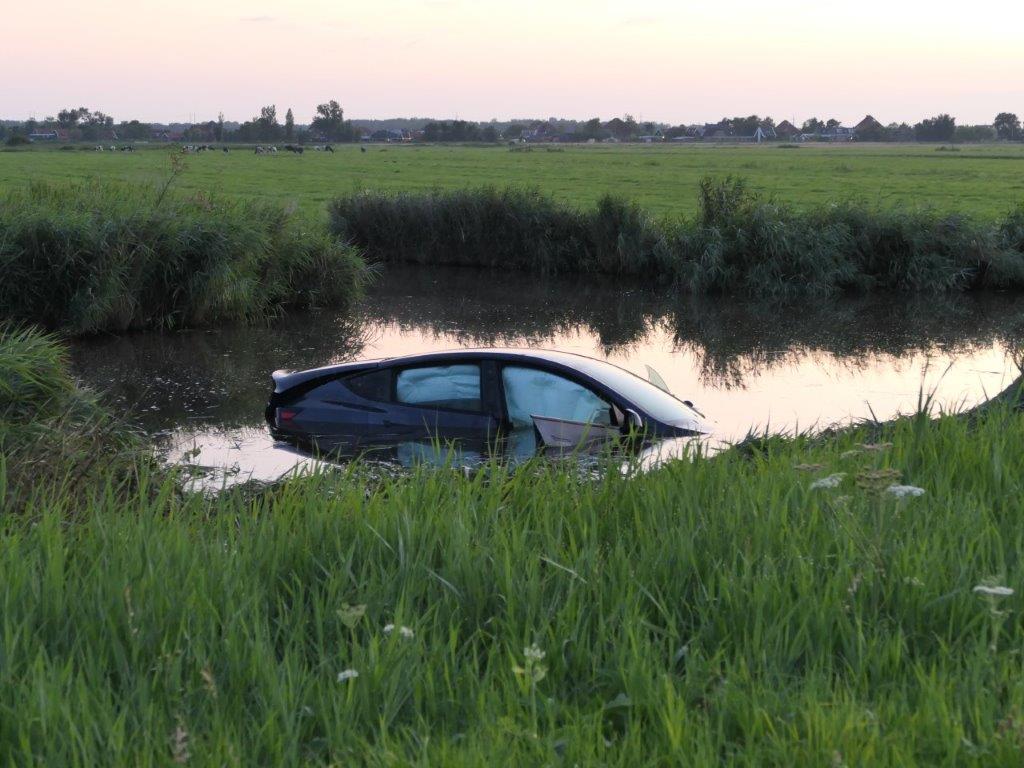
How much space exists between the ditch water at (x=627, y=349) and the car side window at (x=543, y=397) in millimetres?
1385

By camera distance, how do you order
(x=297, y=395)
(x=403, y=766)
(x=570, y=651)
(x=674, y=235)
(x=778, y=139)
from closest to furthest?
(x=403, y=766), (x=570, y=651), (x=297, y=395), (x=674, y=235), (x=778, y=139)

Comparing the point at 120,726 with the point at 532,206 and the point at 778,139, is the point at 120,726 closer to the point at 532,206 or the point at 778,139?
the point at 532,206

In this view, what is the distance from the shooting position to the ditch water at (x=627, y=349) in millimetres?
14273

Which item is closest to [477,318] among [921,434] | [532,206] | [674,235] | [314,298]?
[314,298]

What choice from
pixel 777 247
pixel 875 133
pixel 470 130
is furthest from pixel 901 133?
pixel 777 247

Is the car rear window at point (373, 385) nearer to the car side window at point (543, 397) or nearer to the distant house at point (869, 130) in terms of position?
the car side window at point (543, 397)

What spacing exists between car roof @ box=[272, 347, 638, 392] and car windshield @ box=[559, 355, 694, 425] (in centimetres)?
2

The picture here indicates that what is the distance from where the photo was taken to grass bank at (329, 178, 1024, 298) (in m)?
27.7

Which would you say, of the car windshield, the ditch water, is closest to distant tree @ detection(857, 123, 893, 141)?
the ditch water

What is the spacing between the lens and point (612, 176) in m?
73.4

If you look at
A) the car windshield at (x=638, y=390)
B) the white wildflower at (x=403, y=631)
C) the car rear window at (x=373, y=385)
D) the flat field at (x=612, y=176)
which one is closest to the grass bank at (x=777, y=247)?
the flat field at (x=612, y=176)

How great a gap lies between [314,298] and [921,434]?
65.0ft

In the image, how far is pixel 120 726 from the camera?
3072 mm

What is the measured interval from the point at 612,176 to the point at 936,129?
106392 mm
